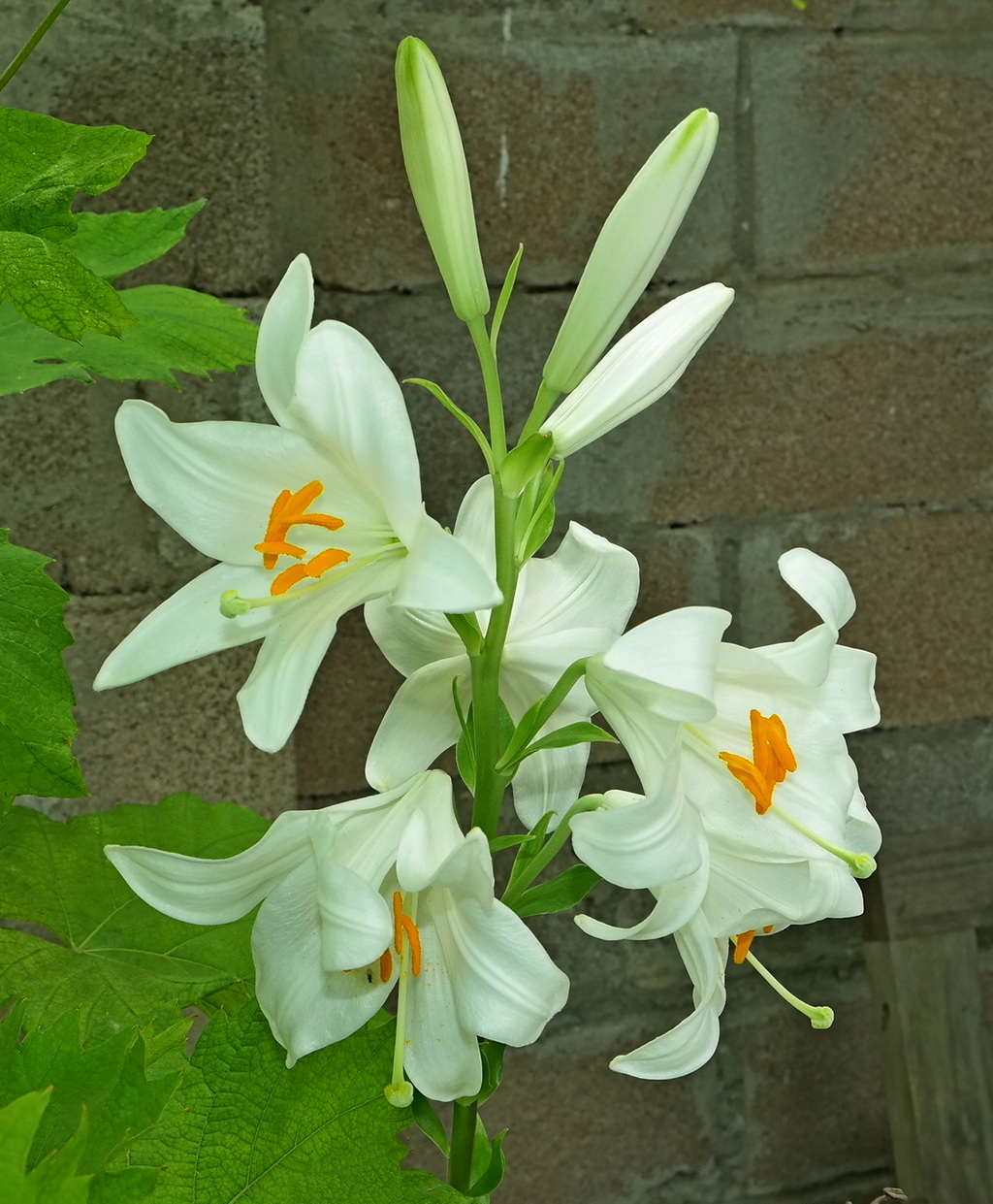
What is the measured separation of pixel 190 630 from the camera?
13.7 inches

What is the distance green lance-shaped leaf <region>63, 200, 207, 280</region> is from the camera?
0.53 meters

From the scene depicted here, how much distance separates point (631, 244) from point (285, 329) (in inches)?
4.9

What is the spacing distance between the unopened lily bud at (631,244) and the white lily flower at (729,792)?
0.10 meters

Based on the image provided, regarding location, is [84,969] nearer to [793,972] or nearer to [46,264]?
[46,264]

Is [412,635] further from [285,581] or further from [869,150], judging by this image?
[869,150]

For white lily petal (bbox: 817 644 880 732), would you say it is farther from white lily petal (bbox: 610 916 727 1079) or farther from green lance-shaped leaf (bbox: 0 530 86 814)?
green lance-shaped leaf (bbox: 0 530 86 814)

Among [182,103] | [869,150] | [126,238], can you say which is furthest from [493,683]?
[869,150]

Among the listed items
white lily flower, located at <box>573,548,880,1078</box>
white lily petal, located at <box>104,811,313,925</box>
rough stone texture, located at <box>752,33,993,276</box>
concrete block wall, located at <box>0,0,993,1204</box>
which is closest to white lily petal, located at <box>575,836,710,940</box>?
white lily flower, located at <box>573,548,880,1078</box>

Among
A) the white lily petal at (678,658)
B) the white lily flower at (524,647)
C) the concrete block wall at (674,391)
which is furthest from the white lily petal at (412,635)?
the concrete block wall at (674,391)

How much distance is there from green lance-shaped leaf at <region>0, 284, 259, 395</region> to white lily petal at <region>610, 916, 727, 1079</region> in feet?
0.98

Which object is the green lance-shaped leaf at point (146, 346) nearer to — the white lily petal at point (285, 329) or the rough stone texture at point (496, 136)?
the white lily petal at point (285, 329)

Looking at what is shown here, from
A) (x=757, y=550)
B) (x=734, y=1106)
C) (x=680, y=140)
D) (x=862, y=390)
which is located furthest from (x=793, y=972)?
(x=680, y=140)

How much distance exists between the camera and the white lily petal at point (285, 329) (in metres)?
0.32

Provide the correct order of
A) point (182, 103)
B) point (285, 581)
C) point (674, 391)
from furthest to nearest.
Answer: point (674, 391), point (182, 103), point (285, 581)
